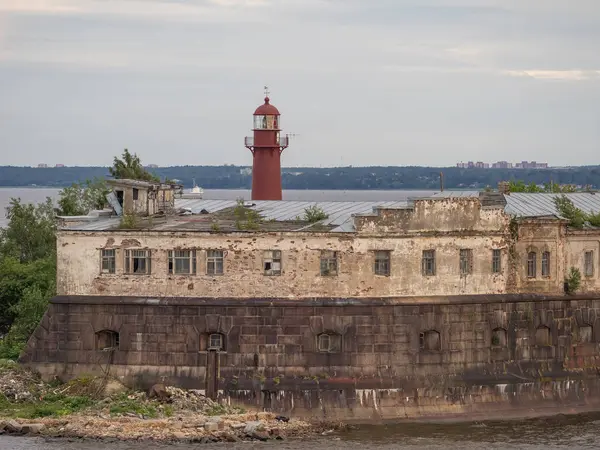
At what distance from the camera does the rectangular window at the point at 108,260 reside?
52.3 m

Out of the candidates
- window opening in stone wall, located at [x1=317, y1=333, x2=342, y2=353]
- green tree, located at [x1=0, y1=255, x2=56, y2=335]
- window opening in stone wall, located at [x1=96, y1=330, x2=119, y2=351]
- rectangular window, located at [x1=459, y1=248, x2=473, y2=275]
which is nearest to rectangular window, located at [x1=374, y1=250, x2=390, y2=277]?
window opening in stone wall, located at [x1=317, y1=333, x2=342, y2=353]

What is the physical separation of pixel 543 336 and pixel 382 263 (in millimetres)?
6384

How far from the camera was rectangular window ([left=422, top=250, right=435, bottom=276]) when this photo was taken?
52.9 meters

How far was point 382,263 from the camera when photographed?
52.4 metres

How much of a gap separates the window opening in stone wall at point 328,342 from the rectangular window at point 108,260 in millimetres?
7061

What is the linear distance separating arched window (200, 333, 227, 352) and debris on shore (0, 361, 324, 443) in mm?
1581

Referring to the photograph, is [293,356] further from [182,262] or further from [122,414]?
[122,414]

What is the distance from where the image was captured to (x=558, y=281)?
55.2 m

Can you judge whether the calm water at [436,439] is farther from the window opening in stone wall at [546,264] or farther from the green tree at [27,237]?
the green tree at [27,237]

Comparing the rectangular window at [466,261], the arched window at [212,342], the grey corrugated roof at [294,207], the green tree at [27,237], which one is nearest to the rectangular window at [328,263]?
the grey corrugated roof at [294,207]

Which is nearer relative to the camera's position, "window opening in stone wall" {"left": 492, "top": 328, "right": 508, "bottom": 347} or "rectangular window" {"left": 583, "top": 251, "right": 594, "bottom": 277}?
"window opening in stone wall" {"left": 492, "top": 328, "right": 508, "bottom": 347}

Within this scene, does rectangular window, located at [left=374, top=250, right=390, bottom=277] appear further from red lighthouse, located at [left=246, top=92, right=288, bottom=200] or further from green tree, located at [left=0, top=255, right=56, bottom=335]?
red lighthouse, located at [left=246, top=92, right=288, bottom=200]

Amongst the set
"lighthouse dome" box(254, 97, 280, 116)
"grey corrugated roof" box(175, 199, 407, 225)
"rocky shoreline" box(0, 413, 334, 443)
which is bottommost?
"rocky shoreline" box(0, 413, 334, 443)

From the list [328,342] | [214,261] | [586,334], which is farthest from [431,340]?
[214,261]
